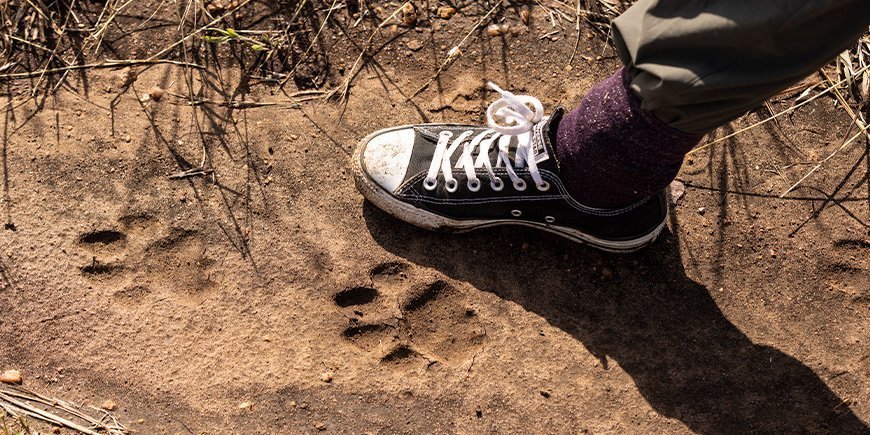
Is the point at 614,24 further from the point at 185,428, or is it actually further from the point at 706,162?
the point at 185,428

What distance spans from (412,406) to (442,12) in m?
1.19

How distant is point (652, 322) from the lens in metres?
1.88

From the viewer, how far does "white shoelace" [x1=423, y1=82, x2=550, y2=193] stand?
1816 millimetres

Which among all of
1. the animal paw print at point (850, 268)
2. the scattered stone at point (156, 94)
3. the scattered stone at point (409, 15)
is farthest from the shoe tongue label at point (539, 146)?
the scattered stone at point (156, 94)

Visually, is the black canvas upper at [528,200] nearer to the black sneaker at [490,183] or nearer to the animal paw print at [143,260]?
the black sneaker at [490,183]

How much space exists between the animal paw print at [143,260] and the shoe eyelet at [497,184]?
0.78 meters

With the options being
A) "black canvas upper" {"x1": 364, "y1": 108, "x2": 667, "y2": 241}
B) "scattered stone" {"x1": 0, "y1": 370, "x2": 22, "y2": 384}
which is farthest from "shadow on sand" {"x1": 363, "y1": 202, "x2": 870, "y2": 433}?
"scattered stone" {"x1": 0, "y1": 370, "x2": 22, "y2": 384}

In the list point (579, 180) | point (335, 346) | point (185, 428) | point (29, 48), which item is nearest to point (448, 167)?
point (579, 180)

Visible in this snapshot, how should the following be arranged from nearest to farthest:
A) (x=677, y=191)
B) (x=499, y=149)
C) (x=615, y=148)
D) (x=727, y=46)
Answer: (x=727, y=46)
(x=615, y=148)
(x=499, y=149)
(x=677, y=191)

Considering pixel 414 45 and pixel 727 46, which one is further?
pixel 414 45

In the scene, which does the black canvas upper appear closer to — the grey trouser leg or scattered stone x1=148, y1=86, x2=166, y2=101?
the grey trouser leg

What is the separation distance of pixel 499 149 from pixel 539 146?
0.12m

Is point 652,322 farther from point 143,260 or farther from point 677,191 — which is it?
point 143,260

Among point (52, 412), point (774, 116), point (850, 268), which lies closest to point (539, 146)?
point (774, 116)
